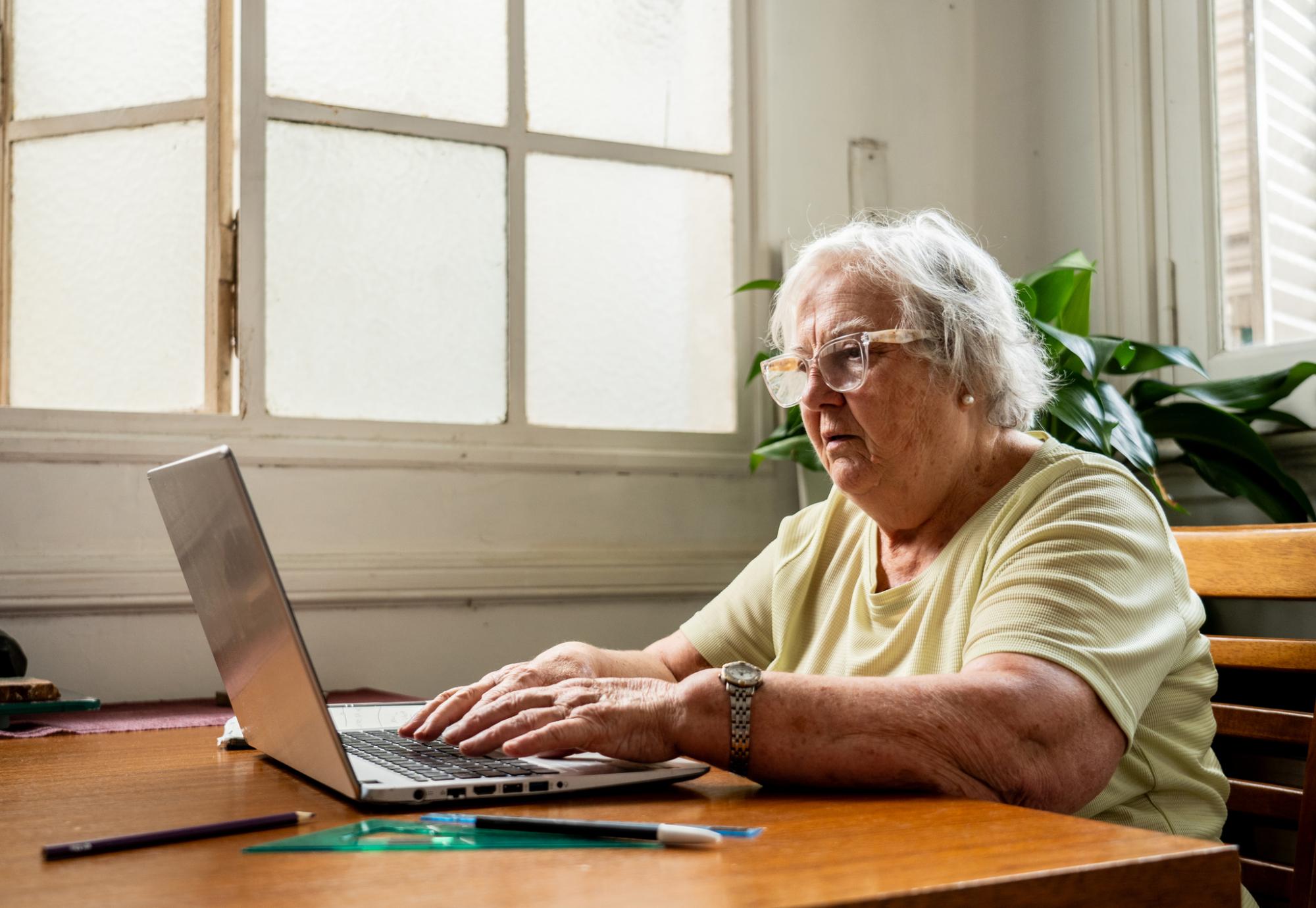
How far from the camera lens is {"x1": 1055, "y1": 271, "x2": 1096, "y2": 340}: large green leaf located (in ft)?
6.94

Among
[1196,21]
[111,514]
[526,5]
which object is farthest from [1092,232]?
[111,514]

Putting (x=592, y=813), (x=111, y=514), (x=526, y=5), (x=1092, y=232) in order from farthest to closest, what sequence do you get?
(x=1092, y=232)
(x=526, y=5)
(x=111, y=514)
(x=592, y=813)

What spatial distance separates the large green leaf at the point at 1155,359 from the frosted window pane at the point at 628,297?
2.60 feet

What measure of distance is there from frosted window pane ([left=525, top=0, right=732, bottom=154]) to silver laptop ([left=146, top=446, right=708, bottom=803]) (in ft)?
4.83

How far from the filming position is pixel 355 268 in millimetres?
2199

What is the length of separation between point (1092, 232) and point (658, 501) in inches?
42.8

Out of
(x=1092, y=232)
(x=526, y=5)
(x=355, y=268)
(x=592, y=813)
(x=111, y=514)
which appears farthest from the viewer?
(x=1092, y=232)

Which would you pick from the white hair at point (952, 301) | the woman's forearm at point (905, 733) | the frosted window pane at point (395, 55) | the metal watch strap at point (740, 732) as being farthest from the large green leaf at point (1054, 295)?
the metal watch strap at point (740, 732)

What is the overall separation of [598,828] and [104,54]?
186 cm

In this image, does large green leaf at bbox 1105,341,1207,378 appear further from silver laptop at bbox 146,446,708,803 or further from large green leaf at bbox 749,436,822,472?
silver laptop at bbox 146,446,708,803

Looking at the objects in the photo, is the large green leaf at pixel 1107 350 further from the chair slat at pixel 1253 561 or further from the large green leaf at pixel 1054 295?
the chair slat at pixel 1253 561

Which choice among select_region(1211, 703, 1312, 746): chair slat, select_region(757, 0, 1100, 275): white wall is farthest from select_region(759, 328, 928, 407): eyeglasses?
select_region(757, 0, 1100, 275): white wall

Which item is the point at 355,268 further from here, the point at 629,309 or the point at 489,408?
the point at 629,309

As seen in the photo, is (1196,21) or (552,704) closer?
(552,704)
